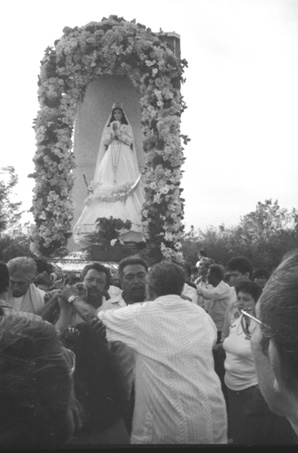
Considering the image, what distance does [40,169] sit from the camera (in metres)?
11.8

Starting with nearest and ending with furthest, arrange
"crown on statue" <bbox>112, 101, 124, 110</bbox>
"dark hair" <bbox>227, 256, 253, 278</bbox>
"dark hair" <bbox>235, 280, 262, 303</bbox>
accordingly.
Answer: "dark hair" <bbox>235, 280, 262, 303</bbox> < "dark hair" <bbox>227, 256, 253, 278</bbox> < "crown on statue" <bbox>112, 101, 124, 110</bbox>

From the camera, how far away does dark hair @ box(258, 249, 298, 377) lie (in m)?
1.22

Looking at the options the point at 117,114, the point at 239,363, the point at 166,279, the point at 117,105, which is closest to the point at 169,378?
the point at 166,279

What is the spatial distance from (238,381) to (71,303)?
1375mm

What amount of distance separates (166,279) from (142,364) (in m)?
0.53

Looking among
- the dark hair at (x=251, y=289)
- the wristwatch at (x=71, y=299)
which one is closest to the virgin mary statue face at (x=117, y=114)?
the dark hair at (x=251, y=289)

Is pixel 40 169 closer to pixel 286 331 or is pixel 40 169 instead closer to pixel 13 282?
pixel 13 282

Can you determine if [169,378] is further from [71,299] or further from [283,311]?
[283,311]

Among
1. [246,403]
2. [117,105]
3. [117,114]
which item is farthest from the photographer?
[117,105]

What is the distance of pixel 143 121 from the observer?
12164 millimetres


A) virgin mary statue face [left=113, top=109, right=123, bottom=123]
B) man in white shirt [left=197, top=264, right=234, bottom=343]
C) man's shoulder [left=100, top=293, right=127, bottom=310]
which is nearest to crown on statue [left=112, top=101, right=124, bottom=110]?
virgin mary statue face [left=113, top=109, right=123, bottom=123]

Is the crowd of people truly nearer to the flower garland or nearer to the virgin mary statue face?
the flower garland

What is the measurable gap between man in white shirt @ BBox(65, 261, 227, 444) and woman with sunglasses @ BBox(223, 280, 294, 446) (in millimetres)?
576

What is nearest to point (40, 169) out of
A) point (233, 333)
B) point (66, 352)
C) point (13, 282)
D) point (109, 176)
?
point (109, 176)
